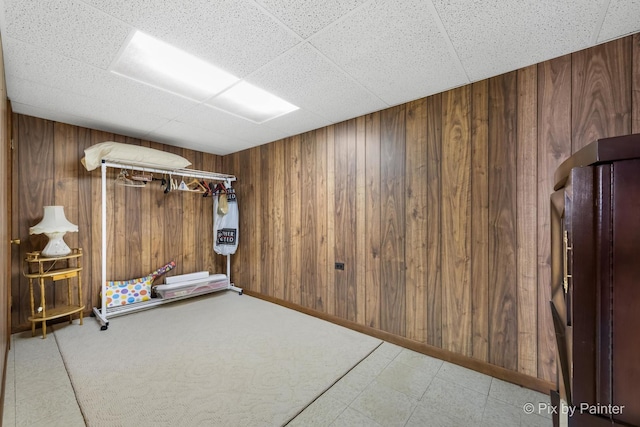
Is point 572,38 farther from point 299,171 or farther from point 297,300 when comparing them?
point 297,300

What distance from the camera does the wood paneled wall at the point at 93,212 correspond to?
9.25ft

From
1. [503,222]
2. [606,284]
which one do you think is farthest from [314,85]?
[606,284]

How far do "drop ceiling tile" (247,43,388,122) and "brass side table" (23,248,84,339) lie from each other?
9.40 feet

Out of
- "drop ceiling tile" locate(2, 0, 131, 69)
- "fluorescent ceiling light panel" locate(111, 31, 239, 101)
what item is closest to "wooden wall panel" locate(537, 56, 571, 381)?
"fluorescent ceiling light panel" locate(111, 31, 239, 101)

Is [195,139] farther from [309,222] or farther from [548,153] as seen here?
[548,153]

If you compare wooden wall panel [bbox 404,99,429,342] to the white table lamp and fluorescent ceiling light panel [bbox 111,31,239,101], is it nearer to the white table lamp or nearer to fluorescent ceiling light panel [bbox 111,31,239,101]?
fluorescent ceiling light panel [bbox 111,31,239,101]

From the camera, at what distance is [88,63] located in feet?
6.12

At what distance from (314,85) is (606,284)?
219 centimetres

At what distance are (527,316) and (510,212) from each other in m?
0.78

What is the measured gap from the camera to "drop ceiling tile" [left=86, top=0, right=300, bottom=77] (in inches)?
54.3

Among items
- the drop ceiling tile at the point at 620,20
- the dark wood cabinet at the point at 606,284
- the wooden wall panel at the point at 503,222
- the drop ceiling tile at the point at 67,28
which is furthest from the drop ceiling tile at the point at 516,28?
the drop ceiling tile at the point at 67,28

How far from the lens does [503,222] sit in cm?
201

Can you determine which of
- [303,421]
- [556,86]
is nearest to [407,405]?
[303,421]

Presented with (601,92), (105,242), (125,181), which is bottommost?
(105,242)
